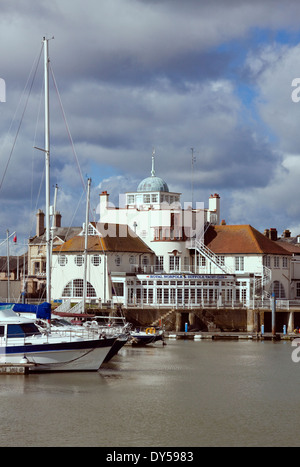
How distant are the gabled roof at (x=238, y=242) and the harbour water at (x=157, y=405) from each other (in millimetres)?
32912

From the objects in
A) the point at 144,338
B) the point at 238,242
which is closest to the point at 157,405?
the point at 144,338

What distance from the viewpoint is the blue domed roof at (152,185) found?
307ft

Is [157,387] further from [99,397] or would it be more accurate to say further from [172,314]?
[172,314]

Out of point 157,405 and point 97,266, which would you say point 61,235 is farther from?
point 157,405

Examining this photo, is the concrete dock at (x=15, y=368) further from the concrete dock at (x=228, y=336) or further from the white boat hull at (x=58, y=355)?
the concrete dock at (x=228, y=336)

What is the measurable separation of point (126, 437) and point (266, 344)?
124 ft

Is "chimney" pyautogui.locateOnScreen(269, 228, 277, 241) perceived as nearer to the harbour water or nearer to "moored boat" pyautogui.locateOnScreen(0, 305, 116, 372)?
the harbour water

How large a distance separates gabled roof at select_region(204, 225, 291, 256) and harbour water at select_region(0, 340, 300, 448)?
3291 centimetres

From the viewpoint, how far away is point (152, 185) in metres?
93.8

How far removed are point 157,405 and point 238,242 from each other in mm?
52090

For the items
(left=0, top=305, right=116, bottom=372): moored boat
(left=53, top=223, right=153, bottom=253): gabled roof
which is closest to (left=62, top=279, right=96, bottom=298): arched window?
(left=53, top=223, right=153, bottom=253): gabled roof

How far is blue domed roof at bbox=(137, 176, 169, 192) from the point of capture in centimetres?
9369

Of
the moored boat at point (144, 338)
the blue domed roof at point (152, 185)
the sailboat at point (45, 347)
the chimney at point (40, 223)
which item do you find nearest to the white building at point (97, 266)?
the blue domed roof at point (152, 185)
